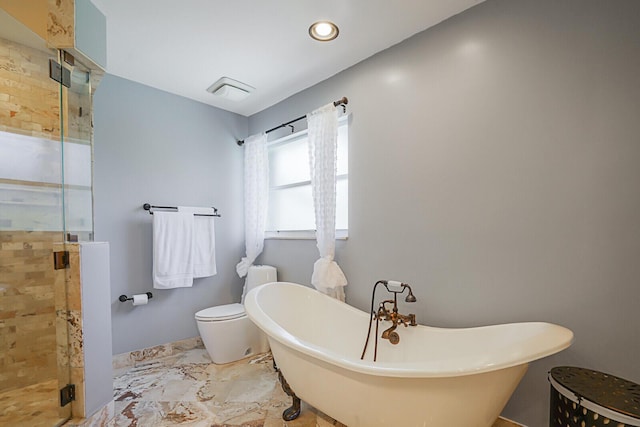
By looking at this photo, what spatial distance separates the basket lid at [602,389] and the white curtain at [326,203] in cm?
139

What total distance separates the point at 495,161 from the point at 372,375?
132cm

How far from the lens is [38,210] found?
1915 millimetres

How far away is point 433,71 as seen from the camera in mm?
1907

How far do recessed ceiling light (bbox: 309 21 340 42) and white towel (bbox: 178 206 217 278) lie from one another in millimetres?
1903

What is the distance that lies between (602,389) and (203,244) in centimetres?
285

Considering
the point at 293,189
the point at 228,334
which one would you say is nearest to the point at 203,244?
the point at 228,334

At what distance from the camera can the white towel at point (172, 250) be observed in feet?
8.50

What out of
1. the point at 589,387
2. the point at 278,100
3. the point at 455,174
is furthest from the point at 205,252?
the point at 589,387

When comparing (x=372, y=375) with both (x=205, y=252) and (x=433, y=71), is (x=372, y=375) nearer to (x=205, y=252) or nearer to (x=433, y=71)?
(x=433, y=71)

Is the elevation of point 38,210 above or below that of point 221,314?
above

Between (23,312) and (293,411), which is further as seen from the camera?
(23,312)

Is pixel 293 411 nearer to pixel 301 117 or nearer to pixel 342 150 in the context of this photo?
pixel 342 150

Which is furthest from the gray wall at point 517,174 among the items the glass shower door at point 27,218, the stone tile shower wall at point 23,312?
the stone tile shower wall at point 23,312

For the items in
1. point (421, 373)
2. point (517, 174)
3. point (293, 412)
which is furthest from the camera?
point (293, 412)
